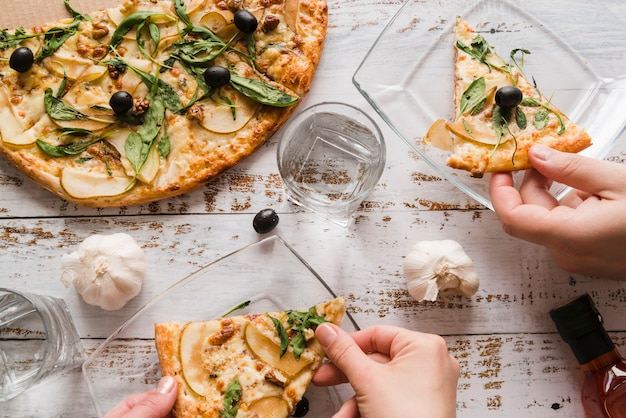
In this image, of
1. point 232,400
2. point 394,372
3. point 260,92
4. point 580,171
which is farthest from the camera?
point 260,92

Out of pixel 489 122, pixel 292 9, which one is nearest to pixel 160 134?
pixel 292 9

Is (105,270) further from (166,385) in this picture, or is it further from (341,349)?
(341,349)

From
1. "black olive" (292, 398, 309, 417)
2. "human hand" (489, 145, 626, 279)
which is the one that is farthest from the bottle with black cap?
"black olive" (292, 398, 309, 417)

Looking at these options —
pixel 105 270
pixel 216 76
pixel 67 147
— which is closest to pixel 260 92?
pixel 216 76

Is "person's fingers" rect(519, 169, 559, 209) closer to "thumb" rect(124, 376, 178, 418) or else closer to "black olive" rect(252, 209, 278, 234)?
"black olive" rect(252, 209, 278, 234)

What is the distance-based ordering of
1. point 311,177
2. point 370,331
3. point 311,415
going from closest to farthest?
point 370,331
point 311,415
point 311,177

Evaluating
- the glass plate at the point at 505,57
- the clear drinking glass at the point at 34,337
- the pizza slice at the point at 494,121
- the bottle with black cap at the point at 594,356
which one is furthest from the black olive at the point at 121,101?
the bottle with black cap at the point at 594,356

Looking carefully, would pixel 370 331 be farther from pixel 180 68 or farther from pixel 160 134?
pixel 180 68
